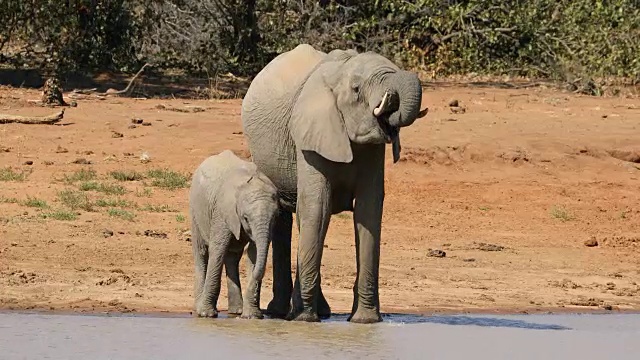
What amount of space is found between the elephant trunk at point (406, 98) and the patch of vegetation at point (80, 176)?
599 cm

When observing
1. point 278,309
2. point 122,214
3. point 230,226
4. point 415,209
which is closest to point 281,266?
point 278,309

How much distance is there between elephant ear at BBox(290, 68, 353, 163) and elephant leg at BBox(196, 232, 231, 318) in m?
0.83

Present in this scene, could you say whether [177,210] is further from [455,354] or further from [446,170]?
[455,354]

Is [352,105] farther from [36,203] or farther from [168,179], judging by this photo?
[168,179]

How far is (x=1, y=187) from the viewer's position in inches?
545

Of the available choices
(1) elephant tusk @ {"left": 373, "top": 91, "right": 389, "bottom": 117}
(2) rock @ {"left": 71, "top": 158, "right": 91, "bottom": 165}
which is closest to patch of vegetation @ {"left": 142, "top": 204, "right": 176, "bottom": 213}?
(2) rock @ {"left": 71, "top": 158, "right": 91, "bottom": 165}

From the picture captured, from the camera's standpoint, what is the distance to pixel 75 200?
526 inches

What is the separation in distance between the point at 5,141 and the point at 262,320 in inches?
257

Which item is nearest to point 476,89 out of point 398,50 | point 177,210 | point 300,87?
point 398,50

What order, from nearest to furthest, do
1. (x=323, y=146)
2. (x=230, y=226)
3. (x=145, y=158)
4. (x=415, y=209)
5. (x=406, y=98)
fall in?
(x=406, y=98) → (x=323, y=146) → (x=230, y=226) → (x=415, y=209) → (x=145, y=158)

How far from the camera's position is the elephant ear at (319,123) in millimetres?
9234

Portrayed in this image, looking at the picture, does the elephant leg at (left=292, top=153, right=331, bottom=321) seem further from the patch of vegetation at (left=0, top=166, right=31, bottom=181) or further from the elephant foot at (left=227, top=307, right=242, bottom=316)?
the patch of vegetation at (left=0, top=166, right=31, bottom=181)

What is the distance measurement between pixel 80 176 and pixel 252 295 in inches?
198

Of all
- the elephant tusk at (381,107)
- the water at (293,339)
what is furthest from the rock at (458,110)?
the elephant tusk at (381,107)
